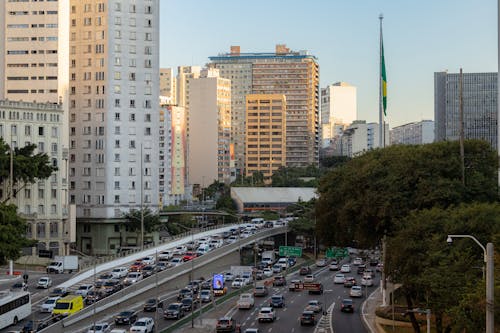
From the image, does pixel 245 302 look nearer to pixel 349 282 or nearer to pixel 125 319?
pixel 125 319

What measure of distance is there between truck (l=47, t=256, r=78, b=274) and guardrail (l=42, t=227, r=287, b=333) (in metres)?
11.5

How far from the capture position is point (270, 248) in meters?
130

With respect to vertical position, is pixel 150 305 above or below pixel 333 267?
above

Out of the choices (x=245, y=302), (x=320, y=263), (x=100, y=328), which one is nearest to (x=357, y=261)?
(x=320, y=263)

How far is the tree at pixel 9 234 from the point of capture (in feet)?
239

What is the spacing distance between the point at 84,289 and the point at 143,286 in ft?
20.5

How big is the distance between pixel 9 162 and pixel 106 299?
34312 millimetres

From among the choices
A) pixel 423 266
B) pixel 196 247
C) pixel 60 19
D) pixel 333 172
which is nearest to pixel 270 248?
pixel 196 247

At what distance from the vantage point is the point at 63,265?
8925 centimetres

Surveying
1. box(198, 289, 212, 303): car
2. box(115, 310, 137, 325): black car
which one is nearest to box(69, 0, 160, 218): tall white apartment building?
box(198, 289, 212, 303): car

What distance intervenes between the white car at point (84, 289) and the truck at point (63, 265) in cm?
1219

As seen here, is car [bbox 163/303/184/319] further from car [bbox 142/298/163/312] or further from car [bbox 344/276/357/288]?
car [bbox 344/276/357/288]

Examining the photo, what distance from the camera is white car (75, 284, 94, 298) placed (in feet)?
238

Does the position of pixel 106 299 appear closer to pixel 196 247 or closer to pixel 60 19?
pixel 196 247
